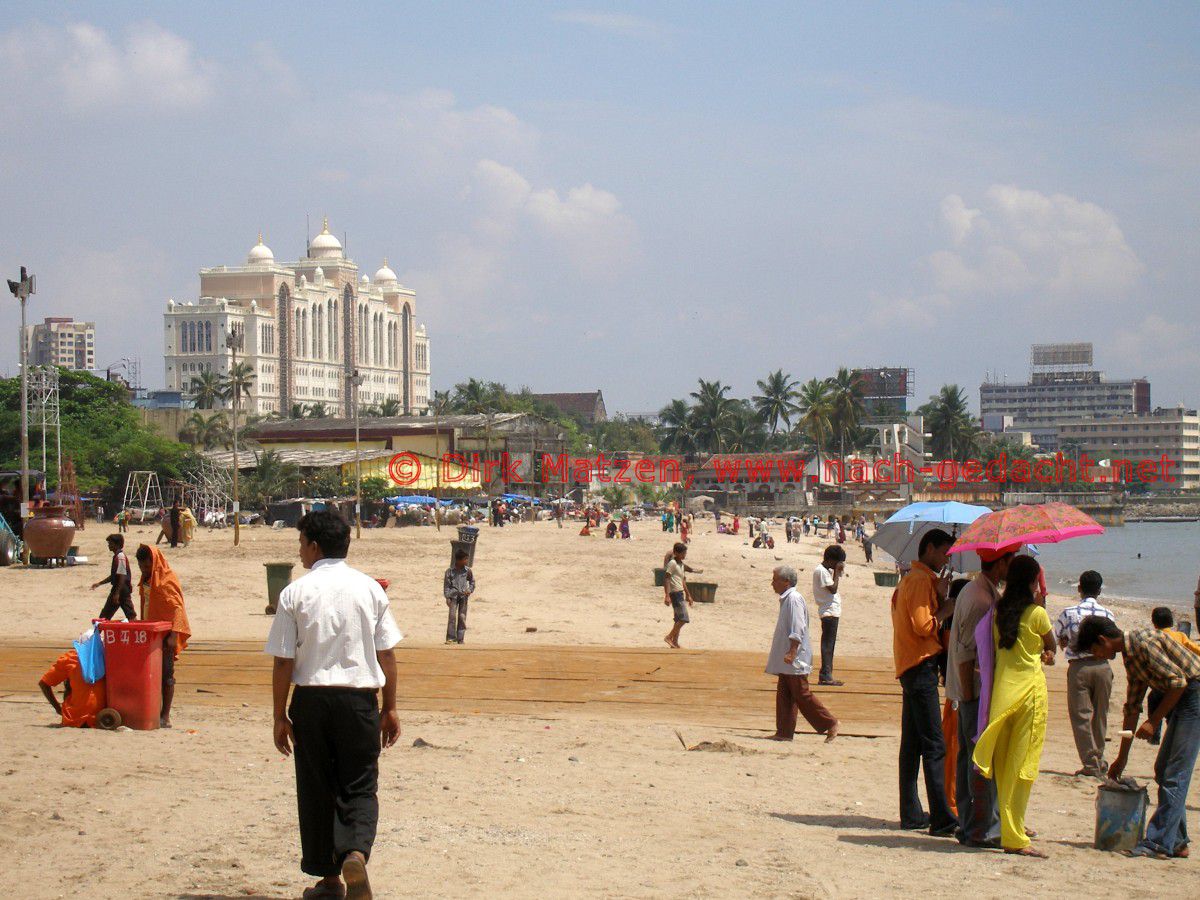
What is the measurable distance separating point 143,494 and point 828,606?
173ft

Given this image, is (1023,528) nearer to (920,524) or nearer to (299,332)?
(920,524)

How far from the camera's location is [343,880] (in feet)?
17.3

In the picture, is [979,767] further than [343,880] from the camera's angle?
Yes

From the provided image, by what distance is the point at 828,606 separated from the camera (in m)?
13.3

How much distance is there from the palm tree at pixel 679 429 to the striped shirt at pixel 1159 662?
11389 cm

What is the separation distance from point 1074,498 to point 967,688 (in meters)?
134

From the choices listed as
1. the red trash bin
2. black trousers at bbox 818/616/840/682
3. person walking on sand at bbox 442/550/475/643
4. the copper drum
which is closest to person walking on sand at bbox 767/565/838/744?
black trousers at bbox 818/616/840/682

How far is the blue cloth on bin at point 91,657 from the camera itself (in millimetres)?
9359

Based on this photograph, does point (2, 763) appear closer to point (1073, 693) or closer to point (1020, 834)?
point (1020, 834)

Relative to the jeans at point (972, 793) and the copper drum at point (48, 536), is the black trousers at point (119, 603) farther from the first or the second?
the copper drum at point (48, 536)

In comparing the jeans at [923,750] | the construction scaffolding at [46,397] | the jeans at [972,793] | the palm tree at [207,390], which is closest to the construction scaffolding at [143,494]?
the construction scaffolding at [46,397]

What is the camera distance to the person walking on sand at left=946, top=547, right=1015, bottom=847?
6.76m

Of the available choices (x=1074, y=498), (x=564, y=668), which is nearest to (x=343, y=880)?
(x=564, y=668)

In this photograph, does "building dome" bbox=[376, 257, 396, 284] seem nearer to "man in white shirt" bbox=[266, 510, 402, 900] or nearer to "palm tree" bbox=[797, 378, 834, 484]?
"palm tree" bbox=[797, 378, 834, 484]
